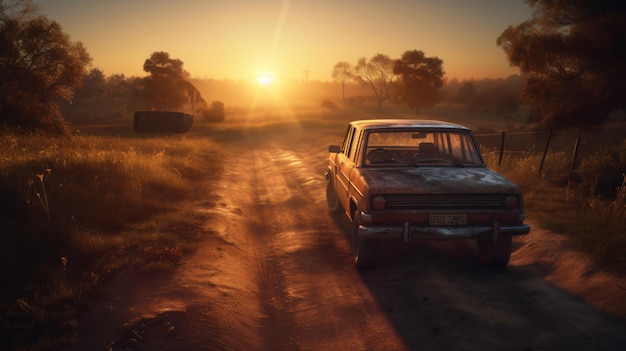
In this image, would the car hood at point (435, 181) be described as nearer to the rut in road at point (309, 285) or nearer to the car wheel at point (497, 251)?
the car wheel at point (497, 251)

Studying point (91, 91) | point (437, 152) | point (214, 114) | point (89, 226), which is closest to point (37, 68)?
point (89, 226)

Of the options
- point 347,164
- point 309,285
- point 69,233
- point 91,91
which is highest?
point 91,91

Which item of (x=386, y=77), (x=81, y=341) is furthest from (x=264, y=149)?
(x=386, y=77)

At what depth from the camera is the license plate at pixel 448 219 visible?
5.08 metres

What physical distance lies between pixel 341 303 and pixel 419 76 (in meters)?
52.3

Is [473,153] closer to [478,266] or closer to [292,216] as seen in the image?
[478,266]

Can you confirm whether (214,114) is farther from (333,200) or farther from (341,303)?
(341,303)

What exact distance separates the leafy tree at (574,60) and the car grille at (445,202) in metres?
10.9

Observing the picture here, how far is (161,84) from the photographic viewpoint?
159ft

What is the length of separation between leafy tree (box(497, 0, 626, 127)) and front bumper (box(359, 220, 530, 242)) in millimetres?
10989

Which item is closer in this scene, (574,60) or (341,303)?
(341,303)

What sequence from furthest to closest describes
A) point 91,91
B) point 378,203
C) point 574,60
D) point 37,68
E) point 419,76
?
1. point 91,91
2. point 419,76
3. point 37,68
4. point 574,60
5. point 378,203

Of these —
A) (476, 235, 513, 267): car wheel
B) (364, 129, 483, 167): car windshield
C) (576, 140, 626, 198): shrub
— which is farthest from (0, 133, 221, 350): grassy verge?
(576, 140, 626, 198): shrub

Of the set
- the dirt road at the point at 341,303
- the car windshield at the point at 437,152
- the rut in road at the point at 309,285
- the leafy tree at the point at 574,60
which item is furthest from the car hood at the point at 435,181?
the leafy tree at the point at 574,60
